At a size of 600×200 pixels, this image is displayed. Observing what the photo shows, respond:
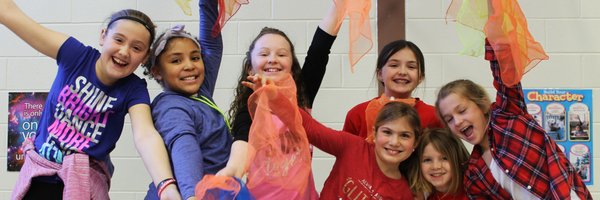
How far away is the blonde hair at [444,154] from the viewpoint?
4.49 feet

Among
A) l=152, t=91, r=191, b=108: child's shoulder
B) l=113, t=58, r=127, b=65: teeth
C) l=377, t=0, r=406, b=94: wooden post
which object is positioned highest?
l=377, t=0, r=406, b=94: wooden post

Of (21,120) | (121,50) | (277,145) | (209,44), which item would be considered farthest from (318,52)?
(21,120)

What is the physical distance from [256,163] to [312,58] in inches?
17.4

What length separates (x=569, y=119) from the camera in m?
2.13

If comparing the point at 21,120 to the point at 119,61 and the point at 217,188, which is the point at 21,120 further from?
the point at 217,188

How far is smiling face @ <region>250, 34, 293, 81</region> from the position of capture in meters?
1.42

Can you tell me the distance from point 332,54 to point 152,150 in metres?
1.15

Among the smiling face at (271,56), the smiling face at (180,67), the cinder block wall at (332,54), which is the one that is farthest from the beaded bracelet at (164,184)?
the cinder block wall at (332,54)

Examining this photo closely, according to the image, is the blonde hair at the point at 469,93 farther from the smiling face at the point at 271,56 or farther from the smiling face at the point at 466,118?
the smiling face at the point at 271,56

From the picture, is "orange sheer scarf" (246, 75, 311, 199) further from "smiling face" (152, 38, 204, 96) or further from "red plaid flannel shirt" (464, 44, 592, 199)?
"red plaid flannel shirt" (464, 44, 592, 199)

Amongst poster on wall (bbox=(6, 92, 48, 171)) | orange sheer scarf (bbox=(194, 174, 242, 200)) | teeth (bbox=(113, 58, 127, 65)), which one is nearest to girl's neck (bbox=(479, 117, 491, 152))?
orange sheer scarf (bbox=(194, 174, 242, 200))

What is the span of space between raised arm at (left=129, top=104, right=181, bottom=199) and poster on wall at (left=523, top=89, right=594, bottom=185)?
5.01ft

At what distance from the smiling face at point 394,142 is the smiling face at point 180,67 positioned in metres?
0.47

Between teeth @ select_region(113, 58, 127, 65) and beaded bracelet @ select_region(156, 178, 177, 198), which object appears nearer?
beaded bracelet @ select_region(156, 178, 177, 198)
